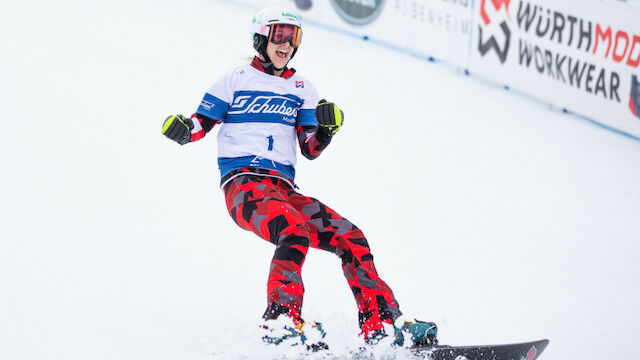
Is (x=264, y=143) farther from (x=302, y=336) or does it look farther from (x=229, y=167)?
(x=302, y=336)

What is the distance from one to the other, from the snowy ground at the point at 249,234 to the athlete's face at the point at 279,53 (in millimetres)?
1583

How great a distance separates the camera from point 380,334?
3.31 metres

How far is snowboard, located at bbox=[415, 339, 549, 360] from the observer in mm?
3123

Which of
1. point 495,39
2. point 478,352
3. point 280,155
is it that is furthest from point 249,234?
point 495,39

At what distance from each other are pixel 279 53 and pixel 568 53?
671 centimetres

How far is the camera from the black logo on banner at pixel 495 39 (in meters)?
10.2

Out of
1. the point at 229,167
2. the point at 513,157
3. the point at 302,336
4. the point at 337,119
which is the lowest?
the point at 302,336

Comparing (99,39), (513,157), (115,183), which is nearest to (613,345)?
(513,157)

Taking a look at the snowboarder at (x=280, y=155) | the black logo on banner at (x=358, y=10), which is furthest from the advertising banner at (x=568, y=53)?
the snowboarder at (x=280, y=155)

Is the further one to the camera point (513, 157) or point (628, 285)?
point (513, 157)

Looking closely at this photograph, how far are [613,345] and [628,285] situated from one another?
0.98 m

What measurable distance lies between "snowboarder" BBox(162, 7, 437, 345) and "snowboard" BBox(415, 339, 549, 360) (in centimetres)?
18

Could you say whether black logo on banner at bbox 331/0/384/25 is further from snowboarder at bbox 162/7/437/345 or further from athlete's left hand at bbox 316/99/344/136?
athlete's left hand at bbox 316/99/344/136

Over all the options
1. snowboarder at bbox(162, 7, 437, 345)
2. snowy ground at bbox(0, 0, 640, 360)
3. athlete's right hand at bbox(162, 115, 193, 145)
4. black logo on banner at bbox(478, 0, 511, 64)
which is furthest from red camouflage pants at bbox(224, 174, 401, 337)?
black logo on banner at bbox(478, 0, 511, 64)
